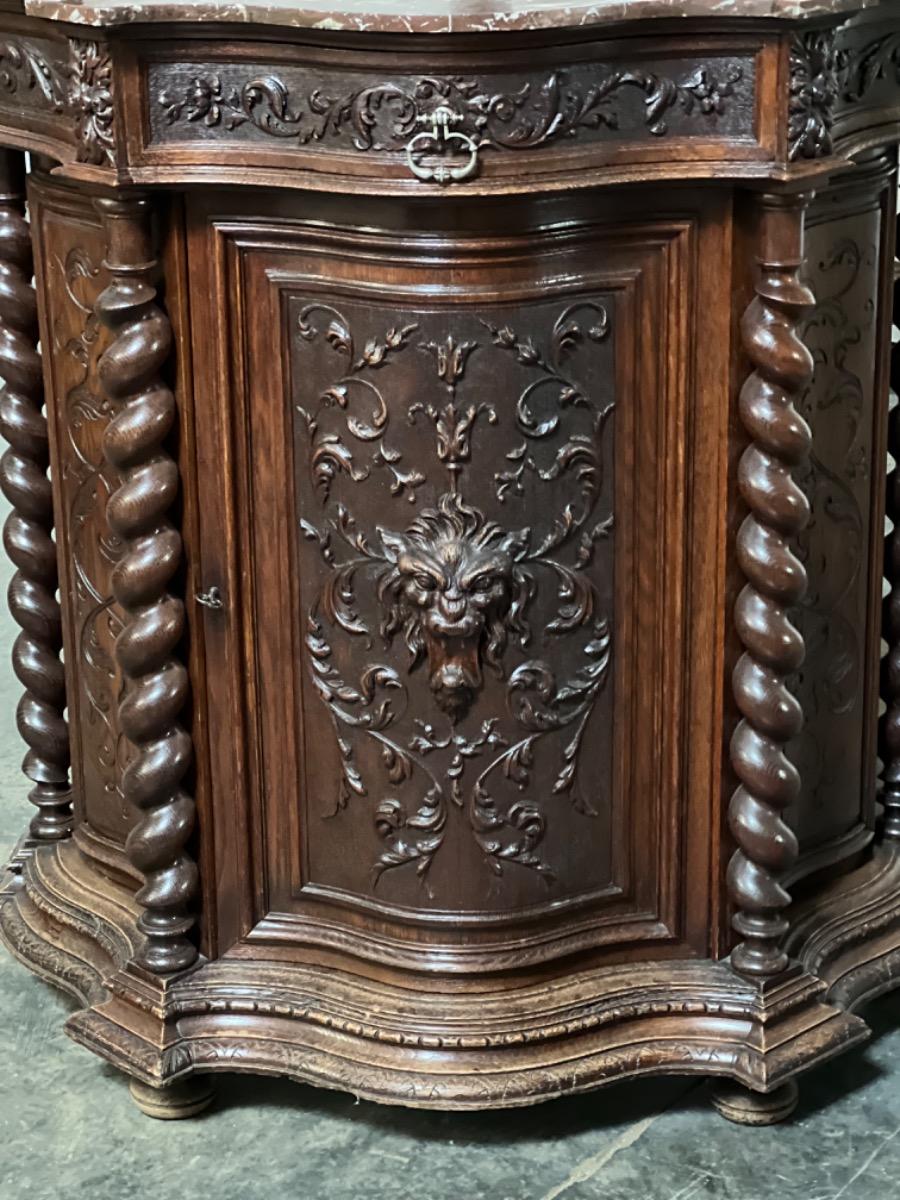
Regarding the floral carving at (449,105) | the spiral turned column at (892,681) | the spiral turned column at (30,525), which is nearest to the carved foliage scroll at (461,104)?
the floral carving at (449,105)

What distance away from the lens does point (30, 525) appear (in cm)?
309

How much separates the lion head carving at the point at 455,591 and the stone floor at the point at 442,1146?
0.62m

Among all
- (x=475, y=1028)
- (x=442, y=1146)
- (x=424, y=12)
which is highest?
(x=424, y=12)

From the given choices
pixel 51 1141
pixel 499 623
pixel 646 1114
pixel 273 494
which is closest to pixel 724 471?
pixel 499 623

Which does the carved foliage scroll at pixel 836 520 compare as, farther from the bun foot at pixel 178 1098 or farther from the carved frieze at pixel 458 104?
the bun foot at pixel 178 1098

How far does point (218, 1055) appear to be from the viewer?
269cm

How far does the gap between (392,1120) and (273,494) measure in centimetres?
87

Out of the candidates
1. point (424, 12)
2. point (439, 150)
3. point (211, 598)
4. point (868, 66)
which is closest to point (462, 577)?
point (211, 598)

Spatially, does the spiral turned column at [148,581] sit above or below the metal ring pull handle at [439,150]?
below

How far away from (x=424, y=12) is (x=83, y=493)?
909 mm

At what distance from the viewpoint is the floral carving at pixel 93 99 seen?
2377 millimetres

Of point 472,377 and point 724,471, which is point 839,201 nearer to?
point 724,471

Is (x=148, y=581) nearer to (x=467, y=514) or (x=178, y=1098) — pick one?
(x=467, y=514)

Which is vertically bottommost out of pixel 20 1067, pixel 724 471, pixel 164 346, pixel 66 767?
pixel 20 1067
